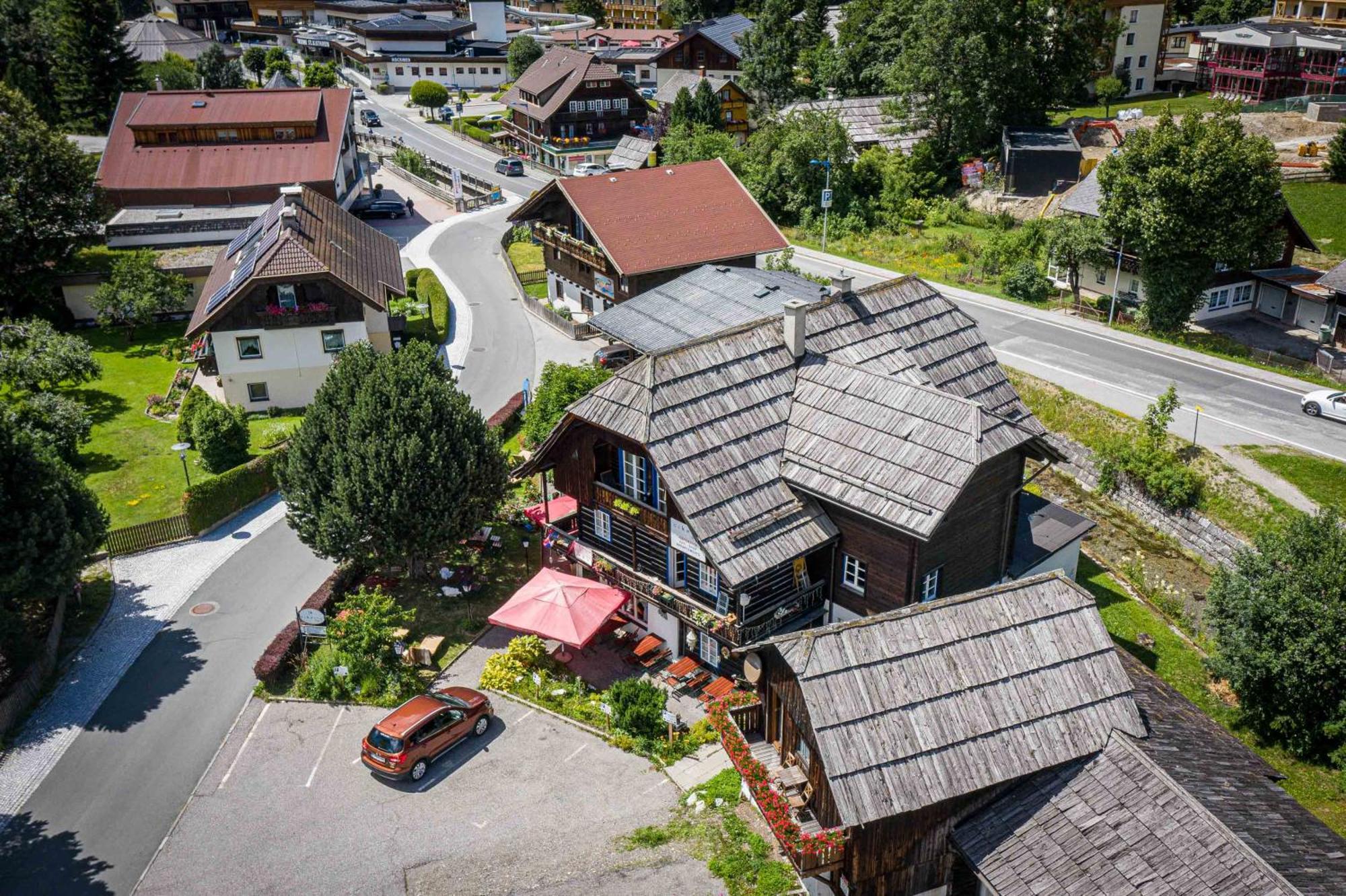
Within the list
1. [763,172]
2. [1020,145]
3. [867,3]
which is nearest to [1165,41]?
[867,3]

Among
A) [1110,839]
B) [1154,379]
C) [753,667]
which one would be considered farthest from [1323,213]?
[1110,839]

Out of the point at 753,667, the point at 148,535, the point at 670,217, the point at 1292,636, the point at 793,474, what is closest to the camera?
the point at 753,667

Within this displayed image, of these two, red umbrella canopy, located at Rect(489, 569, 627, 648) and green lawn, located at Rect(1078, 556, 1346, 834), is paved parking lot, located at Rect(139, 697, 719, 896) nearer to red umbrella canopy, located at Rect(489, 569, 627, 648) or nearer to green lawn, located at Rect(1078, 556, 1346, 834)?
red umbrella canopy, located at Rect(489, 569, 627, 648)

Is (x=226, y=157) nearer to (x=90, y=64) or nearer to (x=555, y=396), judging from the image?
(x=90, y=64)

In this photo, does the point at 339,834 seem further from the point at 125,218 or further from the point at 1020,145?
the point at 1020,145

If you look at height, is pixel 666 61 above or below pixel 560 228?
above

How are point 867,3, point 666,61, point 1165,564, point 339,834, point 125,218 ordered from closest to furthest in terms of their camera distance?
point 339,834 < point 1165,564 < point 125,218 < point 867,3 < point 666,61

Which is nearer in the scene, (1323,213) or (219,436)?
(219,436)
